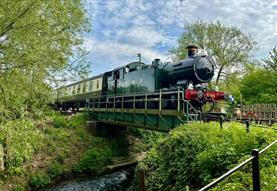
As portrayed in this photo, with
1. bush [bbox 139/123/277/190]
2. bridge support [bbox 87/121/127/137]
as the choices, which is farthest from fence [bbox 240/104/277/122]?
bridge support [bbox 87/121/127/137]

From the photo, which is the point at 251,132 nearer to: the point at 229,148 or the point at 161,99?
the point at 229,148

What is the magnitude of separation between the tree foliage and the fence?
1045cm

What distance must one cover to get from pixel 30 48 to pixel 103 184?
29.5ft

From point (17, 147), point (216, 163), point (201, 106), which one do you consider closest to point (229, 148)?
point (216, 163)

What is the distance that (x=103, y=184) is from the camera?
1522 centimetres

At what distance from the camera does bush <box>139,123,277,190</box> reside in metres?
6.84

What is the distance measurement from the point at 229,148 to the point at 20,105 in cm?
555

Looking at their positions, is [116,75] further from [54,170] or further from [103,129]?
[54,170]

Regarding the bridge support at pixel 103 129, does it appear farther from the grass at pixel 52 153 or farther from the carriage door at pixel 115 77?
the carriage door at pixel 115 77

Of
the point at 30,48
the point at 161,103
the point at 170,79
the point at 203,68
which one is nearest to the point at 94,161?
the point at 161,103

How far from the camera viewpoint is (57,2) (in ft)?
27.9

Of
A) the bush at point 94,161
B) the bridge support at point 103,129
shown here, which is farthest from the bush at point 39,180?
the bridge support at point 103,129

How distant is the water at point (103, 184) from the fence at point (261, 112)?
6987mm

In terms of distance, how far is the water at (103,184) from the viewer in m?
14.6
